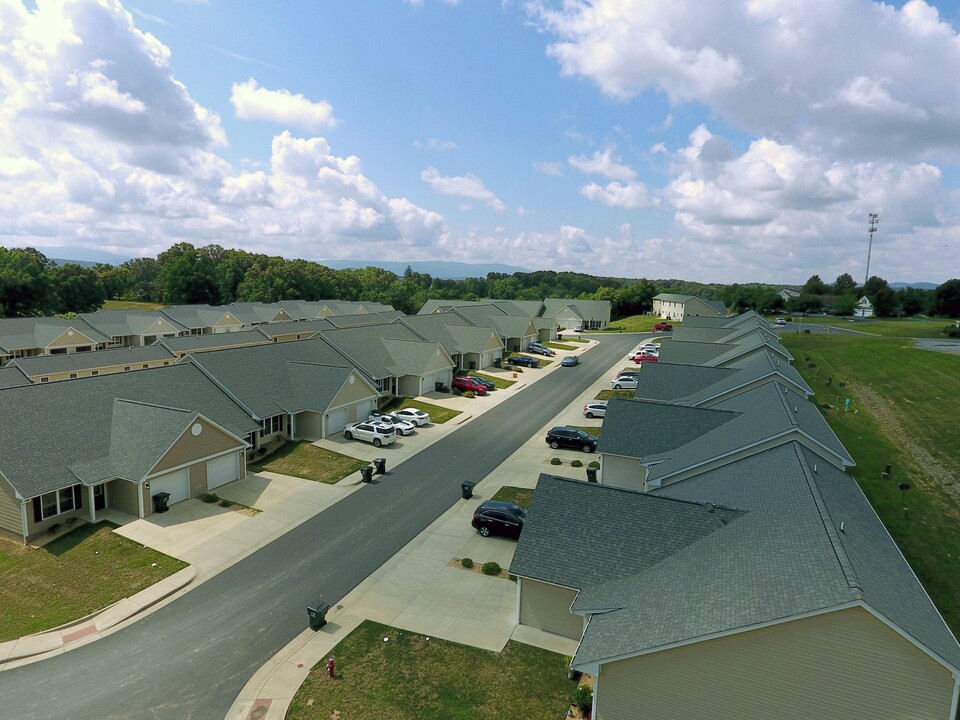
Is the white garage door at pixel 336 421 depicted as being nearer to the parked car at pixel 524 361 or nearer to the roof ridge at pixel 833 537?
the roof ridge at pixel 833 537

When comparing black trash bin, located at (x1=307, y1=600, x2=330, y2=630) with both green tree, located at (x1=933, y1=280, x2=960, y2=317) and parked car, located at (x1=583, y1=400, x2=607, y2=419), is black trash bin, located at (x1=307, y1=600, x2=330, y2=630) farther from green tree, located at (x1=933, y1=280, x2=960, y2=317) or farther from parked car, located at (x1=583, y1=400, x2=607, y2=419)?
green tree, located at (x1=933, y1=280, x2=960, y2=317)

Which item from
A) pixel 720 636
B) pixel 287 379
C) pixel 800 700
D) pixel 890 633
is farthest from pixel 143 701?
pixel 287 379

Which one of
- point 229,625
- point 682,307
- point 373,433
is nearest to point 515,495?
point 373,433

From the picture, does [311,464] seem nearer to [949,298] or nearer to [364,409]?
[364,409]

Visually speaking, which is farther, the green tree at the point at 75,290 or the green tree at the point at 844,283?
the green tree at the point at 844,283

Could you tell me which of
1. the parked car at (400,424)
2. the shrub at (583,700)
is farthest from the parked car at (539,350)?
the shrub at (583,700)

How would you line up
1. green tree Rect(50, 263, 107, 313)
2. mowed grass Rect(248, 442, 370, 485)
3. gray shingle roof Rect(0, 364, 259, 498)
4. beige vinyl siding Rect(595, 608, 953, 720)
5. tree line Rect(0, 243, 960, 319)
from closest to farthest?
1. beige vinyl siding Rect(595, 608, 953, 720)
2. gray shingle roof Rect(0, 364, 259, 498)
3. mowed grass Rect(248, 442, 370, 485)
4. tree line Rect(0, 243, 960, 319)
5. green tree Rect(50, 263, 107, 313)

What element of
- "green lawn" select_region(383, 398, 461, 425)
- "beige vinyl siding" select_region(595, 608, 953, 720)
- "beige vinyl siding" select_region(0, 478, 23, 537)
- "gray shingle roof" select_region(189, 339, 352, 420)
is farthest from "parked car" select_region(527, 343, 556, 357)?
→ "beige vinyl siding" select_region(595, 608, 953, 720)
